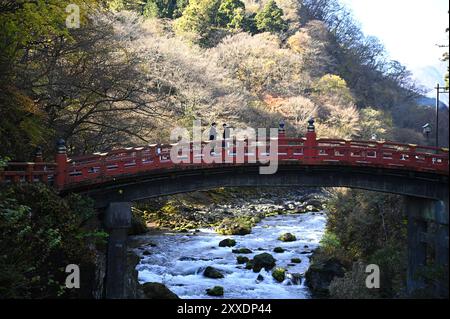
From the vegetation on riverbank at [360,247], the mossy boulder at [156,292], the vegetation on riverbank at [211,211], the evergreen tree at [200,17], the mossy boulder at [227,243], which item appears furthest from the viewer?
the evergreen tree at [200,17]

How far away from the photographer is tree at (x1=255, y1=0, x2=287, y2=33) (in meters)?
65.4

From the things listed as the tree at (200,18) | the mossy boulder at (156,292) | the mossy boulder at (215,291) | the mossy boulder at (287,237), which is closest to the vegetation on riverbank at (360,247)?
the mossy boulder at (287,237)

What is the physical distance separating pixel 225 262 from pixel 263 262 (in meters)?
2.23

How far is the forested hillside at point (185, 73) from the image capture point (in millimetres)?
23406

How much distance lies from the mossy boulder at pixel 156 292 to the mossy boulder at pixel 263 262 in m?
6.54

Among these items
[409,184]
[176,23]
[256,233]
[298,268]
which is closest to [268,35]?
[176,23]

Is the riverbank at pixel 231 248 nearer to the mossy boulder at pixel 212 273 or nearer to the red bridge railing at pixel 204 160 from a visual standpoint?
the mossy boulder at pixel 212 273

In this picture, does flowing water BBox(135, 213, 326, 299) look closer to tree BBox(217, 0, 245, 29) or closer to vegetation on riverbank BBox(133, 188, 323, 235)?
vegetation on riverbank BBox(133, 188, 323, 235)

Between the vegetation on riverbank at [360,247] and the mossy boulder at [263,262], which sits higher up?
the vegetation on riverbank at [360,247]

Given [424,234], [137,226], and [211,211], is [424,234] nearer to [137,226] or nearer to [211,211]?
[137,226]

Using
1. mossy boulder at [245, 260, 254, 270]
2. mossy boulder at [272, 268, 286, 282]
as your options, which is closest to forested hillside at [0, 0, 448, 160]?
mossy boulder at [245, 260, 254, 270]

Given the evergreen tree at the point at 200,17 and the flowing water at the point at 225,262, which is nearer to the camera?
the flowing water at the point at 225,262

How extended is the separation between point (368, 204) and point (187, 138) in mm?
16441

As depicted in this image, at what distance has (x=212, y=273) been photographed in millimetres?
27672
